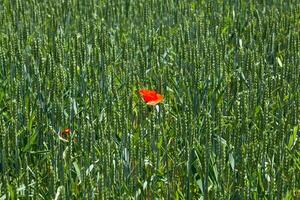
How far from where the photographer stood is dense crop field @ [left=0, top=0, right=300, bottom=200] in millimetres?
2184

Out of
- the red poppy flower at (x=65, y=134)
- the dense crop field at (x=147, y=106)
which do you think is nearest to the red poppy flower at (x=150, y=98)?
the dense crop field at (x=147, y=106)

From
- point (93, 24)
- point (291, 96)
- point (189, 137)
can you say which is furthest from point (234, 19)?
point (189, 137)

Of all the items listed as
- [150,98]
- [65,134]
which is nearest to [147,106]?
[150,98]

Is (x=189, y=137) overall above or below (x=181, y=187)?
above

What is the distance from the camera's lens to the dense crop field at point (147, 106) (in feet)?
7.16

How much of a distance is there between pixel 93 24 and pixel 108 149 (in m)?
1.81

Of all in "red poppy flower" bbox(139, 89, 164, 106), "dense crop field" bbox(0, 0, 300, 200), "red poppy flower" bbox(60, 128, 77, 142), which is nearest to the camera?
"dense crop field" bbox(0, 0, 300, 200)

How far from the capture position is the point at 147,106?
2.85m

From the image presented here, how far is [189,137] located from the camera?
2244 mm

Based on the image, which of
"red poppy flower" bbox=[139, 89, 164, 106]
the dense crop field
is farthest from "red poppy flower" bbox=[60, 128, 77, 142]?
"red poppy flower" bbox=[139, 89, 164, 106]

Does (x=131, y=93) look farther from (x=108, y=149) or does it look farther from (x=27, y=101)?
(x=108, y=149)

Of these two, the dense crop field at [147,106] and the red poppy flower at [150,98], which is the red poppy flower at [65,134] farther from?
the red poppy flower at [150,98]

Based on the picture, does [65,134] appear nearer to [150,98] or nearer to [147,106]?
[150,98]

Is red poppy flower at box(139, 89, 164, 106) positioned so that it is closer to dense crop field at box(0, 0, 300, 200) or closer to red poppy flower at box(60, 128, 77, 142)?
dense crop field at box(0, 0, 300, 200)
